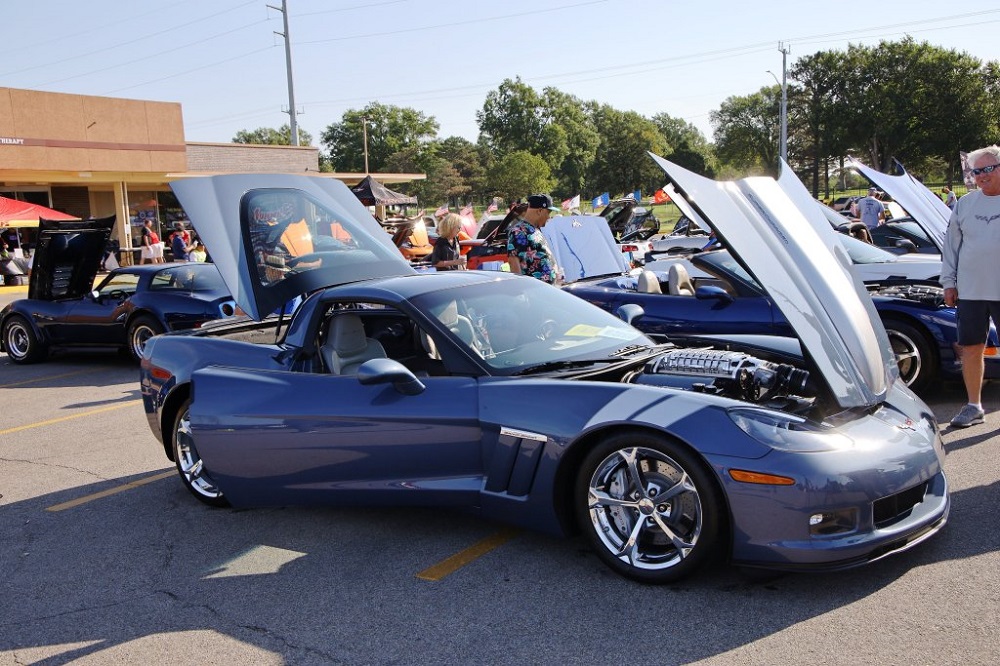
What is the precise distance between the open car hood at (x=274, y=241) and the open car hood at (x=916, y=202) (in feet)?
14.5

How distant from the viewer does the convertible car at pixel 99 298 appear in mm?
10406

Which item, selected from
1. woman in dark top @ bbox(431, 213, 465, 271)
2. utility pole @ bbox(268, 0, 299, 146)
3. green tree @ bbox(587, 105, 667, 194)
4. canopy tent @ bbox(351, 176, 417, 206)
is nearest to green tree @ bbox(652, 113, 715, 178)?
green tree @ bbox(587, 105, 667, 194)

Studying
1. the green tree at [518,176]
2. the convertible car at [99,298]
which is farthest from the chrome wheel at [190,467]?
the green tree at [518,176]

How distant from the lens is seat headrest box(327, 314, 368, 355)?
4953 mm

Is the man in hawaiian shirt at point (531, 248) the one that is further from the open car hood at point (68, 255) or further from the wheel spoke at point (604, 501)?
the open car hood at point (68, 255)

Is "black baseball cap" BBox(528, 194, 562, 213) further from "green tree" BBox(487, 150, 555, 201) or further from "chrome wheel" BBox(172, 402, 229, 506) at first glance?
"green tree" BBox(487, 150, 555, 201)

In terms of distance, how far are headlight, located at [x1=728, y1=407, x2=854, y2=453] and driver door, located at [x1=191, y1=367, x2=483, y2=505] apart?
1.17 metres

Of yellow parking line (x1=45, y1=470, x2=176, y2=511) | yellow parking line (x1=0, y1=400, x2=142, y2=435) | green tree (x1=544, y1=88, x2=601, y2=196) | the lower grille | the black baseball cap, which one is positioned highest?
green tree (x1=544, y1=88, x2=601, y2=196)

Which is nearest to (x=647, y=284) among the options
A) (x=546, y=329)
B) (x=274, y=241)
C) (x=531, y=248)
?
(x=531, y=248)

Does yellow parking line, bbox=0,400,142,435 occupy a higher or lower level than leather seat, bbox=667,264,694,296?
lower

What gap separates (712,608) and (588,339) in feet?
5.43

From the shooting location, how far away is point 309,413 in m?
4.34

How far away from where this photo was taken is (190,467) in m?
5.32

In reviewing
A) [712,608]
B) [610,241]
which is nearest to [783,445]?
[712,608]
